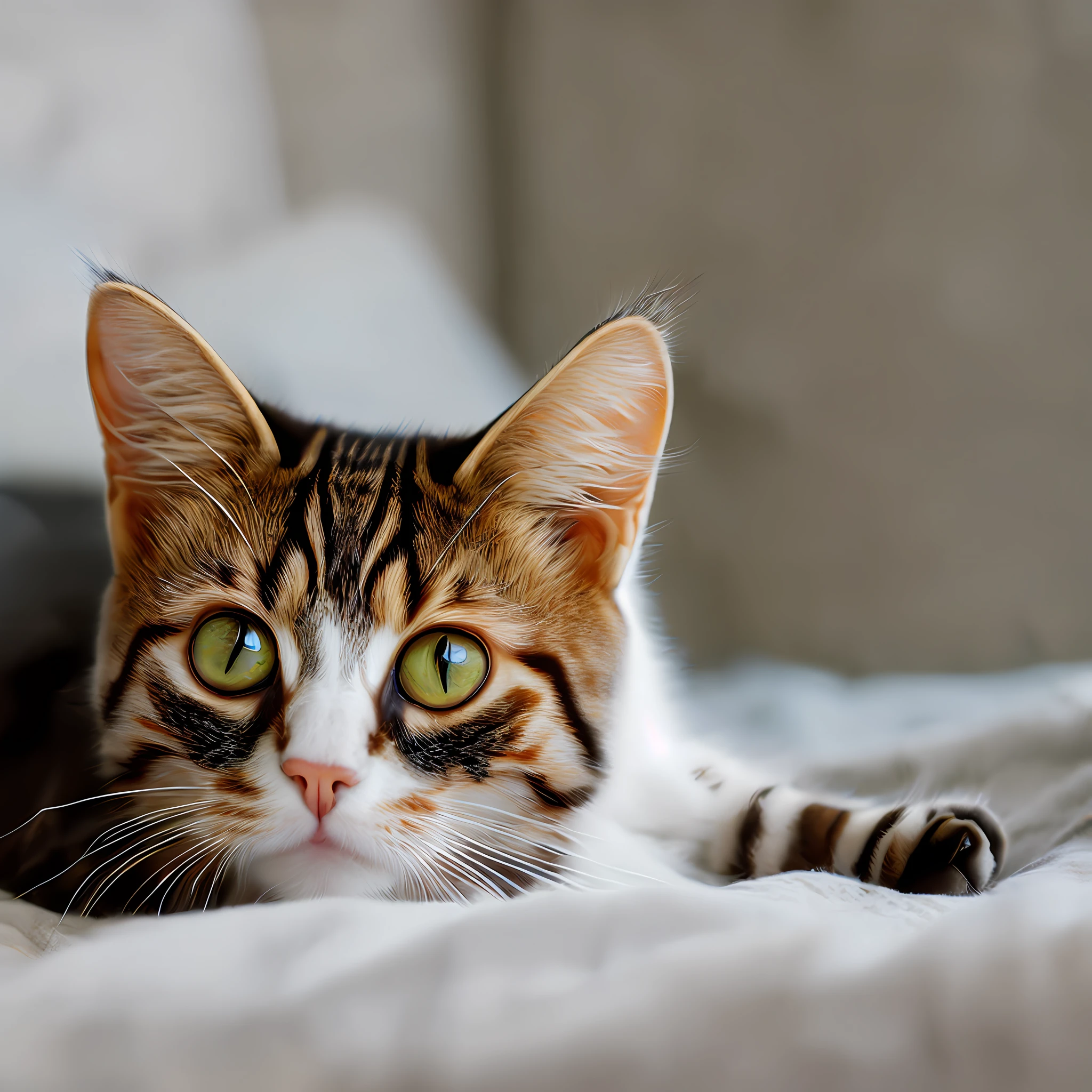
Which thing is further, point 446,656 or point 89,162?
point 89,162

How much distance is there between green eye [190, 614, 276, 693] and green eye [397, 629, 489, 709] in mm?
79

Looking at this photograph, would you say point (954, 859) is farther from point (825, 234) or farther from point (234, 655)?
point (825, 234)

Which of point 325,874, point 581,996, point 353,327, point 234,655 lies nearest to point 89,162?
point 353,327

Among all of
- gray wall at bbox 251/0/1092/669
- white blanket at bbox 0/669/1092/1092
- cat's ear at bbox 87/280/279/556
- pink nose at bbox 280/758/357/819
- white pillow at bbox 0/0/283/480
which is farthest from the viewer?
gray wall at bbox 251/0/1092/669

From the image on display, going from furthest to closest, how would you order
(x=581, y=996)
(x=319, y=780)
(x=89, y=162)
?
(x=89, y=162)
(x=319, y=780)
(x=581, y=996)

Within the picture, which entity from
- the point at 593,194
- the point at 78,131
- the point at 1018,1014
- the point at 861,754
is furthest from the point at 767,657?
the point at 78,131

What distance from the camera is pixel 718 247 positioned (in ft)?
2.68

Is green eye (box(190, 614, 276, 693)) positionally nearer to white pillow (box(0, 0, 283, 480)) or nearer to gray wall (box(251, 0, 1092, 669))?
white pillow (box(0, 0, 283, 480))

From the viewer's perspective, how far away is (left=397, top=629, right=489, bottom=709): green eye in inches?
20.2

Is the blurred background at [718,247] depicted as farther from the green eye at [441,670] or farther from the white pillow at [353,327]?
the green eye at [441,670]

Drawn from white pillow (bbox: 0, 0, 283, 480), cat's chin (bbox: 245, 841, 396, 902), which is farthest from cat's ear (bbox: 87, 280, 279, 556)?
cat's chin (bbox: 245, 841, 396, 902)

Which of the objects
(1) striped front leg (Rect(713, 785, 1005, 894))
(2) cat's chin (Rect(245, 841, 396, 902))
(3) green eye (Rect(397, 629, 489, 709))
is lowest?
(1) striped front leg (Rect(713, 785, 1005, 894))

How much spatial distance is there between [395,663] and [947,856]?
34 cm

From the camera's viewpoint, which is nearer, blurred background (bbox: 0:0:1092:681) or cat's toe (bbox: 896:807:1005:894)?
cat's toe (bbox: 896:807:1005:894)
